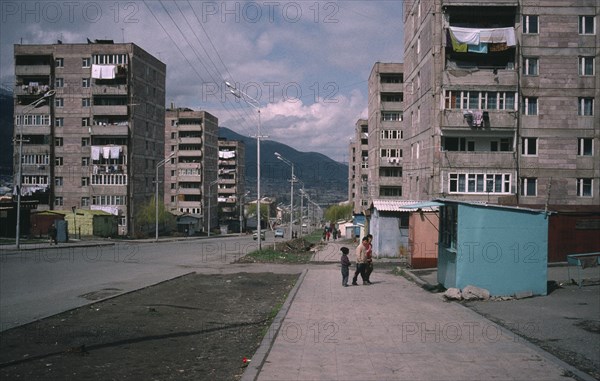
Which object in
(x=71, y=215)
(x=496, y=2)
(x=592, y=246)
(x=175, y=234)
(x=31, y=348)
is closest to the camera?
(x=31, y=348)

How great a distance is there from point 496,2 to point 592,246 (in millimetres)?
17142

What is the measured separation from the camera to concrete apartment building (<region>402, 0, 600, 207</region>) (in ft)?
116

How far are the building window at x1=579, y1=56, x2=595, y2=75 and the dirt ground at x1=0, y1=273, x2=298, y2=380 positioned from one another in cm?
2851

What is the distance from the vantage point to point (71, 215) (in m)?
58.0

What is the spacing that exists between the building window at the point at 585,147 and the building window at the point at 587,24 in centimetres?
675

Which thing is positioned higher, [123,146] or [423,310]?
[123,146]

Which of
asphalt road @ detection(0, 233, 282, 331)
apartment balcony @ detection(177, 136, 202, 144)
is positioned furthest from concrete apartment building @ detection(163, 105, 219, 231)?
asphalt road @ detection(0, 233, 282, 331)

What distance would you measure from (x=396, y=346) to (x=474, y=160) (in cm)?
2848

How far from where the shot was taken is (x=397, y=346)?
9359mm

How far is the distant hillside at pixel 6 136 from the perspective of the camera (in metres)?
159

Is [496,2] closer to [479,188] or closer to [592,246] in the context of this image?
[479,188]

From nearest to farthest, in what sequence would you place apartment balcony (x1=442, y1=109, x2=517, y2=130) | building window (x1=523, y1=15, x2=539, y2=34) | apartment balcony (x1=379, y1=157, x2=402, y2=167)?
apartment balcony (x1=442, y1=109, x2=517, y2=130) → building window (x1=523, y1=15, x2=539, y2=34) → apartment balcony (x1=379, y1=157, x2=402, y2=167)

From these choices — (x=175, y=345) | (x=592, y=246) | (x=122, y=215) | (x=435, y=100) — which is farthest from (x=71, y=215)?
(x=175, y=345)

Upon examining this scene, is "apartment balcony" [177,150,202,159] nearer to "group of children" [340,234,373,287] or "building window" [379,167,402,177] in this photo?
"building window" [379,167,402,177]
